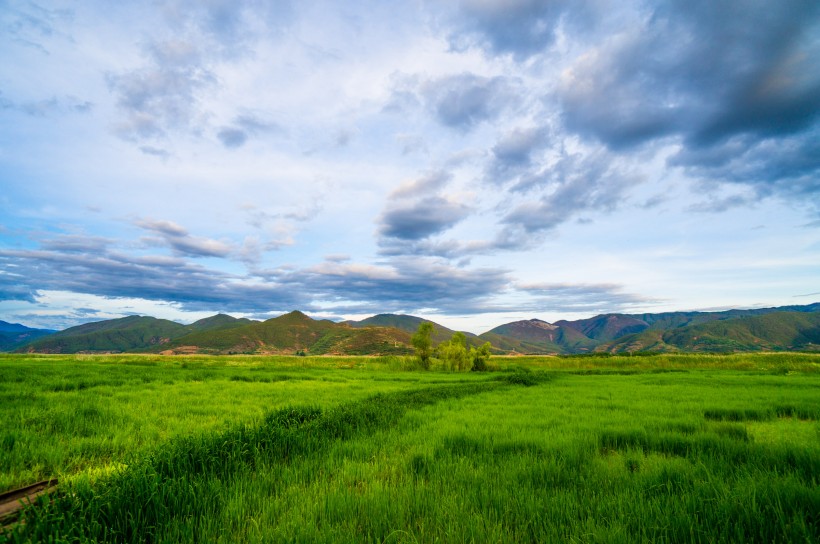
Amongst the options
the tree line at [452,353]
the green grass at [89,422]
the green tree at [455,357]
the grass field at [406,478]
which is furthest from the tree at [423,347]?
the grass field at [406,478]

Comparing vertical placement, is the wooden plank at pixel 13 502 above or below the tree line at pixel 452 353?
above

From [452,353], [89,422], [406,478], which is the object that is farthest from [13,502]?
[452,353]

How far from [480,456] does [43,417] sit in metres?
10.4

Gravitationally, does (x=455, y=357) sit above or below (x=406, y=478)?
below

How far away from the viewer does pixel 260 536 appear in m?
3.12

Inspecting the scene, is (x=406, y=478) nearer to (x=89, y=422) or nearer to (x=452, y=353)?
(x=89, y=422)

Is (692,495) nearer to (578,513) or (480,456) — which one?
(578,513)

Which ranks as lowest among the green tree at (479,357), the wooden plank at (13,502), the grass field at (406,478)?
the green tree at (479,357)

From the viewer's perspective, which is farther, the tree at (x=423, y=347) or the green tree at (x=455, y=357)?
the tree at (x=423, y=347)

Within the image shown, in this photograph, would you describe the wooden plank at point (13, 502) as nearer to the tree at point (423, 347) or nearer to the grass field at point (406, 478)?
the grass field at point (406, 478)

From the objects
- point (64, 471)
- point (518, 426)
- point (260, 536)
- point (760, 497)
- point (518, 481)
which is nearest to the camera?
point (260, 536)

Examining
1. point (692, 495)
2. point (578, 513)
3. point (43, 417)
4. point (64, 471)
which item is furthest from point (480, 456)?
point (43, 417)

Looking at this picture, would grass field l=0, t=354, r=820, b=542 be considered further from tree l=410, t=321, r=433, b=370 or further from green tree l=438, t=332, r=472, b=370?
tree l=410, t=321, r=433, b=370

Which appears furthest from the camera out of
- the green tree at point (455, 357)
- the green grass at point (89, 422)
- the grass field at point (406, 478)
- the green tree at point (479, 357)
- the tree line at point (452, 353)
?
the tree line at point (452, 353)
